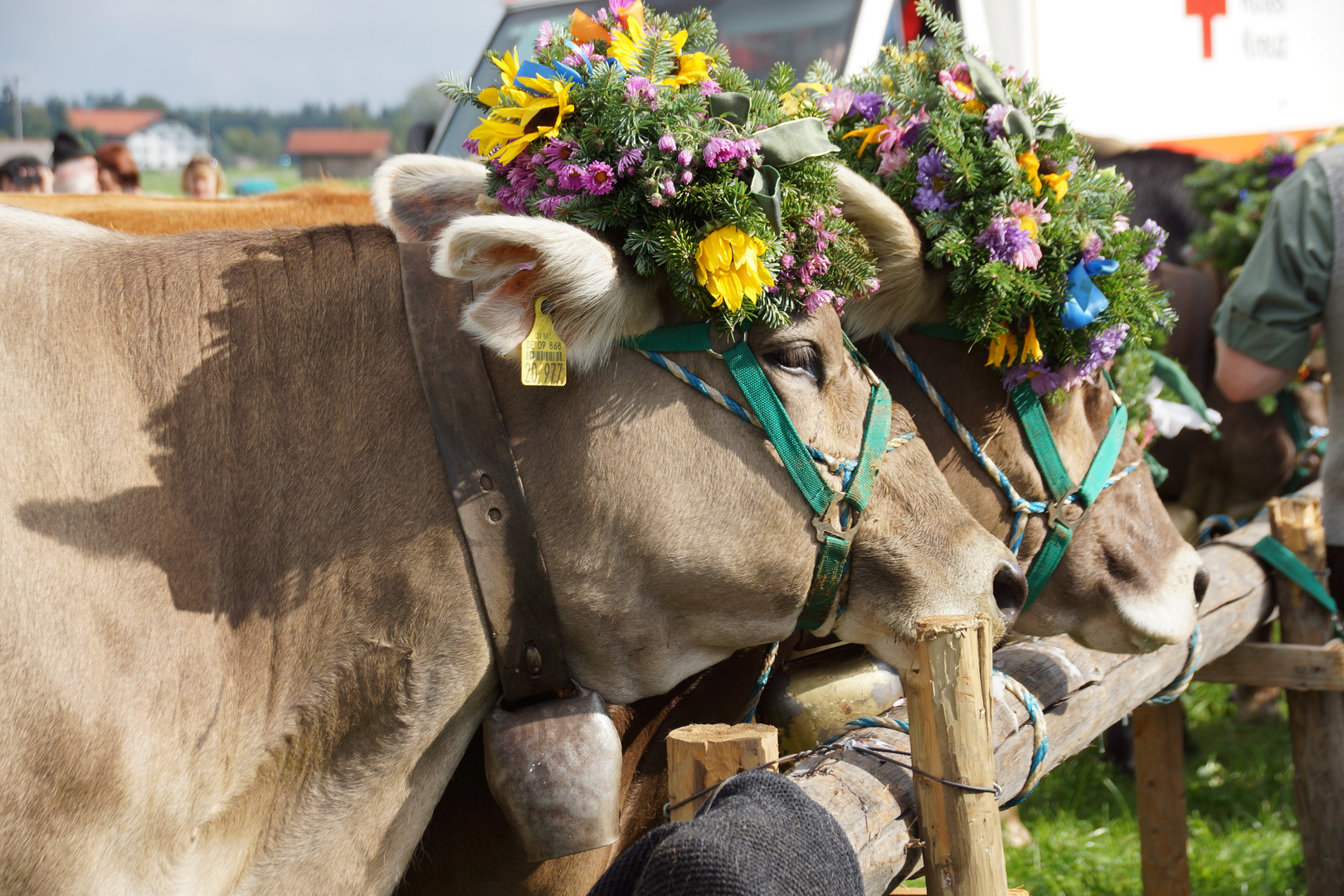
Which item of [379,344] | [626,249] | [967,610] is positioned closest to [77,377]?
[379,344]

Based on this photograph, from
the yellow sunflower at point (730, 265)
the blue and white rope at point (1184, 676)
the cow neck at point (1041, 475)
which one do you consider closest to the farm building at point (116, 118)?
the cow neck at point (1041, 475)

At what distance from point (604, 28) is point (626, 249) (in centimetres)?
52

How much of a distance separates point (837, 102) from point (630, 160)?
1.10 metres

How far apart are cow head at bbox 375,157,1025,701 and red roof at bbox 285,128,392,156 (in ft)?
154

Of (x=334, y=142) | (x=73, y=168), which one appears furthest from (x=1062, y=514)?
(x=334, y=142)

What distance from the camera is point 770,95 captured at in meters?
2.20

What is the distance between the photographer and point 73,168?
282 inches

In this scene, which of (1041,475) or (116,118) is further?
(116,118)

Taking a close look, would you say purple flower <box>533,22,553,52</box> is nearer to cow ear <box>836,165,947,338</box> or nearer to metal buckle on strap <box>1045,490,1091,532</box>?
cow ear <box>836,165,947,338</box>

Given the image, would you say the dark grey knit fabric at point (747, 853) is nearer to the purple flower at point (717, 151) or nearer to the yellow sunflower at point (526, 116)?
the purple flower at point (717, 151)

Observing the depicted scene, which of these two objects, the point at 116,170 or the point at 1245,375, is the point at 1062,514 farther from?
the point at 116,170

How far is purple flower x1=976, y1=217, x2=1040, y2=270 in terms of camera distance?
259 centimetres

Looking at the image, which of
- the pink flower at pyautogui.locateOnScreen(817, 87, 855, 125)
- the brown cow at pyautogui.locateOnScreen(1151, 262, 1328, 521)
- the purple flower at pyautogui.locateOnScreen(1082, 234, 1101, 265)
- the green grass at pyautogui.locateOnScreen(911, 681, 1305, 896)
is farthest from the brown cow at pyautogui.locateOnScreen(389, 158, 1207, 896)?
the brown cow at pyautogui.locateOnScreen(1151, 262, 1328, 521)

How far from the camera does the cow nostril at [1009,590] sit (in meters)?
2.26
